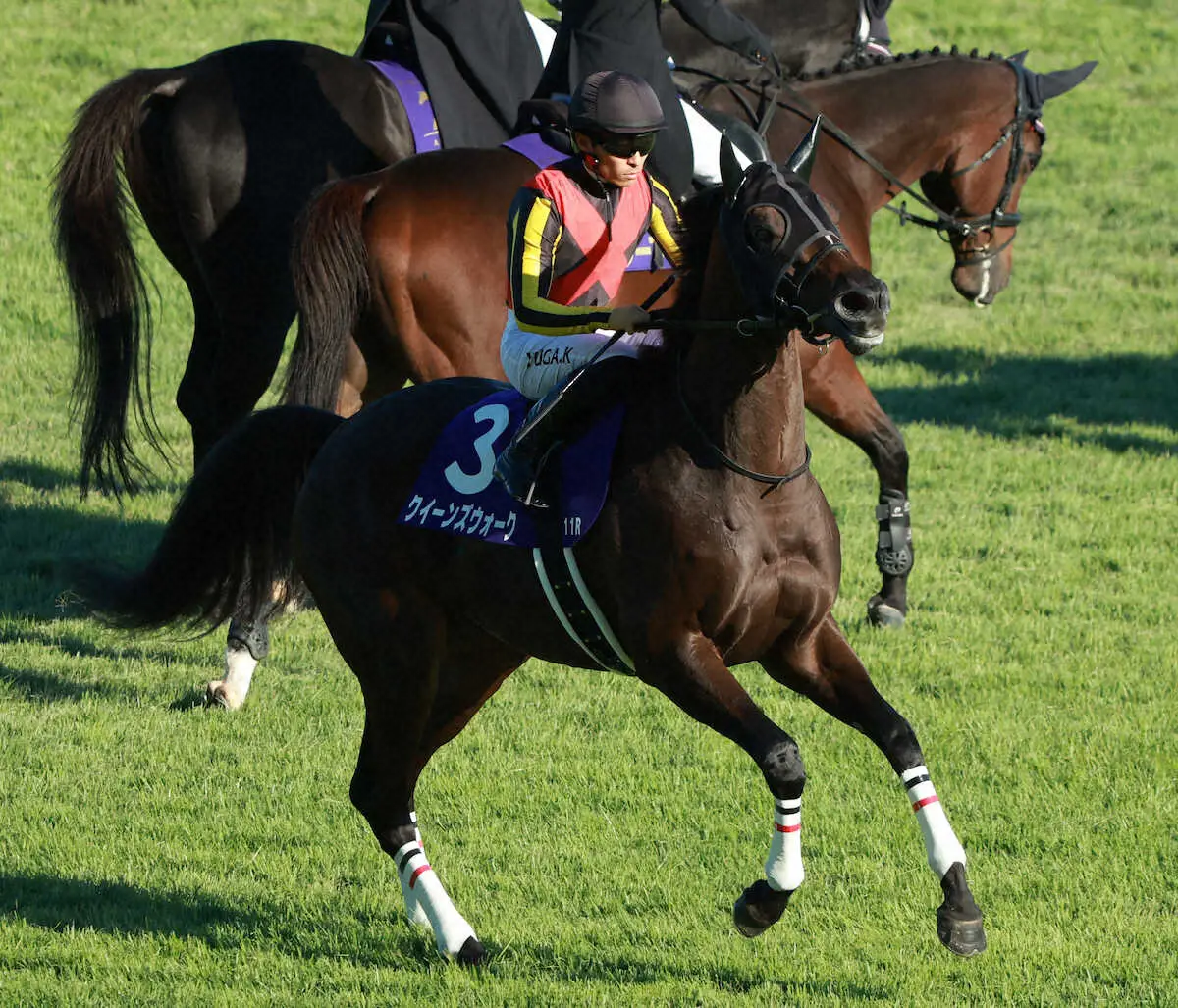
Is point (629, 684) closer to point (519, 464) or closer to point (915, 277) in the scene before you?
point (519, 464)

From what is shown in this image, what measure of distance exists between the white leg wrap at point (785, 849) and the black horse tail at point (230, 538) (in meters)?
1.89

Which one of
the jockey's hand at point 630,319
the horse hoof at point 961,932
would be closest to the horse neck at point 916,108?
the jockey's hand at point 630,319

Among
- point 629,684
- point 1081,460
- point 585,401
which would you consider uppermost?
point 585,401

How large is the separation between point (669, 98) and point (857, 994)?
4401 mm

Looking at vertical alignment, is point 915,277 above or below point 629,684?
below

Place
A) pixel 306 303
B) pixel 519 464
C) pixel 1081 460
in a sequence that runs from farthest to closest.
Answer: pixel 1081 460, pixel 306 303, pixel 519 464

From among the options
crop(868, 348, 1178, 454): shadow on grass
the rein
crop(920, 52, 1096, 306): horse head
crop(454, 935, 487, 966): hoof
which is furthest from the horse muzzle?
crop(868, 348, 1178, 454): shadow on grass

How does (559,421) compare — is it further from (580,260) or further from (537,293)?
(580,260)

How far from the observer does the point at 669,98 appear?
7668 millimetres

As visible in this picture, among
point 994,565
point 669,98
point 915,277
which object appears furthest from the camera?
point 915,277

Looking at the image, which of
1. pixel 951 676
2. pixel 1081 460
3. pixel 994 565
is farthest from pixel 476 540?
pixel 1081 460

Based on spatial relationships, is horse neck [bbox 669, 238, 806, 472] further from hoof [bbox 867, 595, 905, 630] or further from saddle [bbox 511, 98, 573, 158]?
hoof [bbox 867, 595, 905, 630]

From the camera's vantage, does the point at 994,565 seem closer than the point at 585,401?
No

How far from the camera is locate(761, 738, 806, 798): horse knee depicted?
4.26 meters
